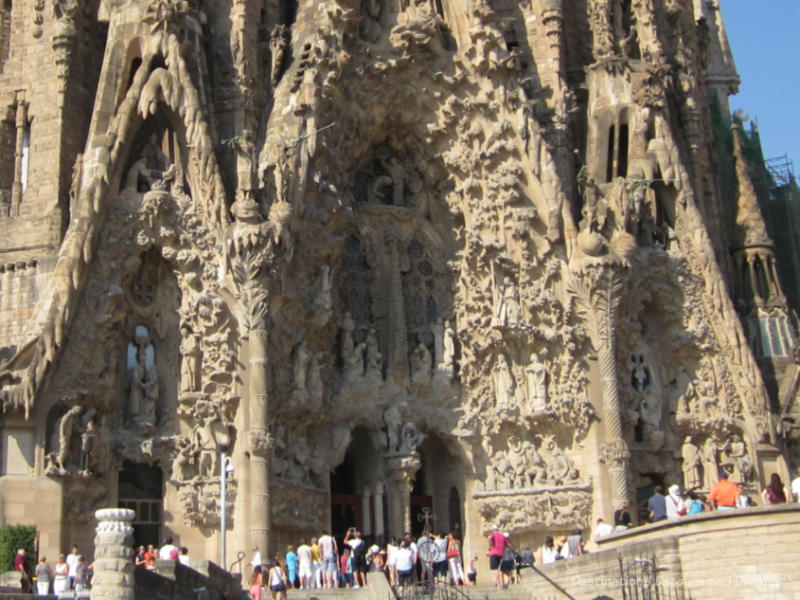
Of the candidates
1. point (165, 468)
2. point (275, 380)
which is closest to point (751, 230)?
point (275, 380)

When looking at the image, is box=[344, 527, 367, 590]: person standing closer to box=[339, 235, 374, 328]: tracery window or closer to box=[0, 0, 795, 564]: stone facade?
box=[0, 0, 795, 564]: stone facade

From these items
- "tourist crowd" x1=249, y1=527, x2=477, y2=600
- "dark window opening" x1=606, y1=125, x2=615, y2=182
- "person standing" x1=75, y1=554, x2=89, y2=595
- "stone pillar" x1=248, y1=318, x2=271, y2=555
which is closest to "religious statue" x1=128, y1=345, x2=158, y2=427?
"stone pillar" x1=248, y1=318, x2=271, y2=555

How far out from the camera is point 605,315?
2314 centimetres

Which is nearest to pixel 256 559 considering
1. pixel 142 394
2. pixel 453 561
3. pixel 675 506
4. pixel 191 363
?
pixel 453 561

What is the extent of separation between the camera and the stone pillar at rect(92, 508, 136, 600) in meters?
13.5

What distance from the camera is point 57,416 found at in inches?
814

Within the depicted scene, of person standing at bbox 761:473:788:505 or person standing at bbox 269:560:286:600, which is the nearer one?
person standing at bbox 761:473:788:505

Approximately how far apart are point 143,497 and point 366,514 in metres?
4.37

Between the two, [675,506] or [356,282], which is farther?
[356,282]

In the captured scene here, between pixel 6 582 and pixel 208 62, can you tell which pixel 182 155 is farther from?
pixel 6 582

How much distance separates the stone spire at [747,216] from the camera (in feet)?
91.5

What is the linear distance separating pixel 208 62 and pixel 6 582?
11.6m

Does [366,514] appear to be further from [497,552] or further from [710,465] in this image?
[710,465]

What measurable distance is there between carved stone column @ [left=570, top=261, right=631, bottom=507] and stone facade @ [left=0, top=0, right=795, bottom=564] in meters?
0.05
